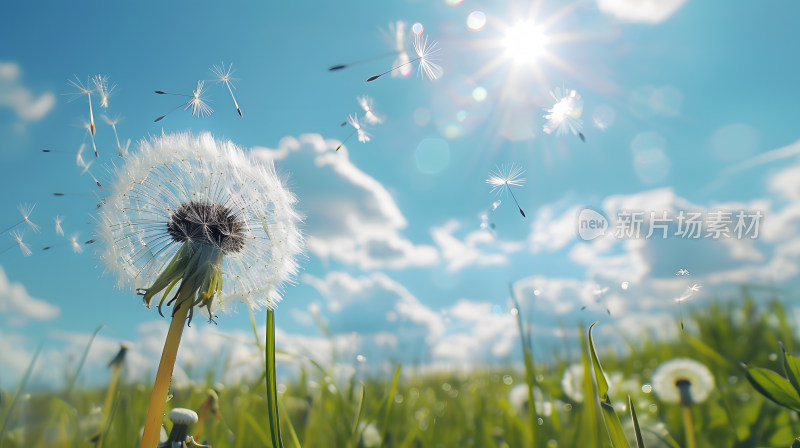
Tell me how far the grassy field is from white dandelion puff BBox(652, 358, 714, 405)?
0.28 feet

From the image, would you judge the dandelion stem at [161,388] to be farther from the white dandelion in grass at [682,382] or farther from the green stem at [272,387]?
the white dandelion in grass at [682,382]

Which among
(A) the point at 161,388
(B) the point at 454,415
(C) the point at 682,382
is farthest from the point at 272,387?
(B) the point at 454,415

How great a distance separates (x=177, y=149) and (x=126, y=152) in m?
0.22

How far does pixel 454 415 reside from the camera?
416 cm

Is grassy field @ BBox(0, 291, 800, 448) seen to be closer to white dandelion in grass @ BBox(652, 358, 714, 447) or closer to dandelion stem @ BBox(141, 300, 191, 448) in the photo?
white dandelion in grass @ BBox(652, 358, 714, 447)

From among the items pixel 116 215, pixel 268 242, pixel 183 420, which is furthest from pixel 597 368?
pixel 116 215

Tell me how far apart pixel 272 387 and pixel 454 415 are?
2.89 meters

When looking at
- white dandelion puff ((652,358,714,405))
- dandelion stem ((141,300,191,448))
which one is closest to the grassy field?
white dandelion puff ((652,358,714,405))

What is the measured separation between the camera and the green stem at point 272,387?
1.61 metres

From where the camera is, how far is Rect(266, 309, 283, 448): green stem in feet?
5.30

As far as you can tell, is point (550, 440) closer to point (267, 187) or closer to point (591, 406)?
point (591, 406)

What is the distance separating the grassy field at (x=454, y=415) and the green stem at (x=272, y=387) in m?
0.33

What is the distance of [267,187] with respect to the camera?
7.95 feet

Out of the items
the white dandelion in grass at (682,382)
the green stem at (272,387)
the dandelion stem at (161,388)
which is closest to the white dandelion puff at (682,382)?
the white dandelion in grass at (682,382)
